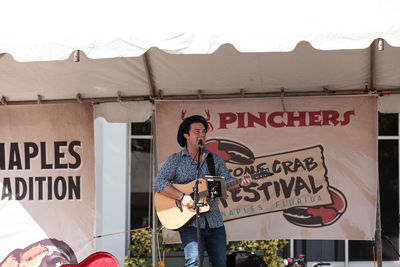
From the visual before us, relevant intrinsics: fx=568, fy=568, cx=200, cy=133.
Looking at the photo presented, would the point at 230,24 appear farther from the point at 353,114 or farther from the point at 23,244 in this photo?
the point at 23,244

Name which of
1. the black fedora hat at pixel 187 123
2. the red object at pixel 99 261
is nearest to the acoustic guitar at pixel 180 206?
the black fedora hat at pixel 187 123

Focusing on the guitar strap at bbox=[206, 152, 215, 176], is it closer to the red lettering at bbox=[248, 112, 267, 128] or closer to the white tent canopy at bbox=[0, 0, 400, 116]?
the white tent canopy at bbox=[0, 0, 400, 116]

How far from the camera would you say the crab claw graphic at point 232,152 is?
19.8 feet

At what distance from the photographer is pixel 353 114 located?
587cm

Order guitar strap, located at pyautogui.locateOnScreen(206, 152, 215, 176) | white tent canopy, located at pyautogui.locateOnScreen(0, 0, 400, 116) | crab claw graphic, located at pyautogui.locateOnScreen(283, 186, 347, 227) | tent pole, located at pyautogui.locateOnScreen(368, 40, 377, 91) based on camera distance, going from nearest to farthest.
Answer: white tent canopy, located at pyautogui.locateOnScreen(0, 0, 400, 116) < guitar strap, located at pyautogui.locateOnScreen(206, 152, 215, 176) < tent pole, located at pyautogui.locateOnScreen(368, 40, 377, 91) < crab claw graphic, located at pyautogui.locateOnScreen(283, 186, 347, 227)

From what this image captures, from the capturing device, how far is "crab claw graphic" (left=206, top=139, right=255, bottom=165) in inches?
237

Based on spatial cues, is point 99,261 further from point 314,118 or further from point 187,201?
point 314,118

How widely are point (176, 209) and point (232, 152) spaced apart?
3.90 ft

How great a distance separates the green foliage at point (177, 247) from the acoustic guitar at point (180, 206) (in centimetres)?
296

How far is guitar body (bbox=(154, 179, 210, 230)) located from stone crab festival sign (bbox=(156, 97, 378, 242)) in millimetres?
883

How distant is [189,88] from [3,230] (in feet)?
8.36

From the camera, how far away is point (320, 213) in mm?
5930

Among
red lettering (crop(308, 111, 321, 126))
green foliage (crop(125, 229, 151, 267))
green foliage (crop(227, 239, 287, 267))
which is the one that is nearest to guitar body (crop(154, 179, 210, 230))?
red lettering (crop(308, 111, 321, 126))

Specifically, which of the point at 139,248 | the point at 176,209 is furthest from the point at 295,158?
the point at 139,248
